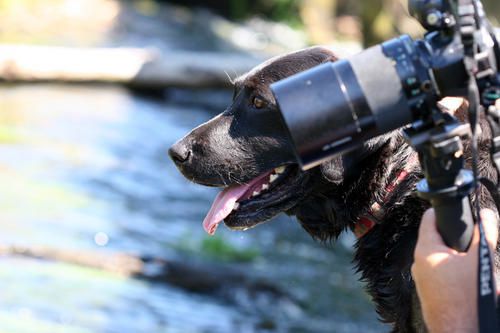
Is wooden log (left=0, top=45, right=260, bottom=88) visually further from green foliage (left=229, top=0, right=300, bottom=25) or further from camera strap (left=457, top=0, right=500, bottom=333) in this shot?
camera strap (left=457, top=0, right=500, bottom=333)

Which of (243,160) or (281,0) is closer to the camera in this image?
(243,160)

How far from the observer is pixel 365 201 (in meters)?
4.02

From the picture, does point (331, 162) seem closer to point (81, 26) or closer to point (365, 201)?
point (365, 201)

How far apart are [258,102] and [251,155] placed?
0.71 feet

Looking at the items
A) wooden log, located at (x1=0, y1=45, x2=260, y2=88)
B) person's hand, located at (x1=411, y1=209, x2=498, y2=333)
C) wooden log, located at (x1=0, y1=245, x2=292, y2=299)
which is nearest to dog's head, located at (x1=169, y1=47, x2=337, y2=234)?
person's hand, located at (x1=411, y1=209, x2=498, y2=333)

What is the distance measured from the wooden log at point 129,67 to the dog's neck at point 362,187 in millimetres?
10585

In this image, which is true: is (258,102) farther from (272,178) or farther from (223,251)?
(223,251)

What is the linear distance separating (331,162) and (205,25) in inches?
833

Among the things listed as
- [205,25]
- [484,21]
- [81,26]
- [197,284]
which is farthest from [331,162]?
[205,25]

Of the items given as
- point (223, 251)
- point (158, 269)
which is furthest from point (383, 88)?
point (223, 251)

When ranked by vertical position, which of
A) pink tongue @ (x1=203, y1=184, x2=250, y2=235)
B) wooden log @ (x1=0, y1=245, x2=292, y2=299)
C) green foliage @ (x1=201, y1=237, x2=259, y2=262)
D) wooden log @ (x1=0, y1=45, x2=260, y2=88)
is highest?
pink tongue @ (x1=203, y1=184, x2=250, y2=235)

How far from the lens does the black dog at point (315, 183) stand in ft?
12.8

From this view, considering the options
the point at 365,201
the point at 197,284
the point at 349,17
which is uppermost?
the point at 365,201

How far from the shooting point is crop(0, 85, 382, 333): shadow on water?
21.7 feet
